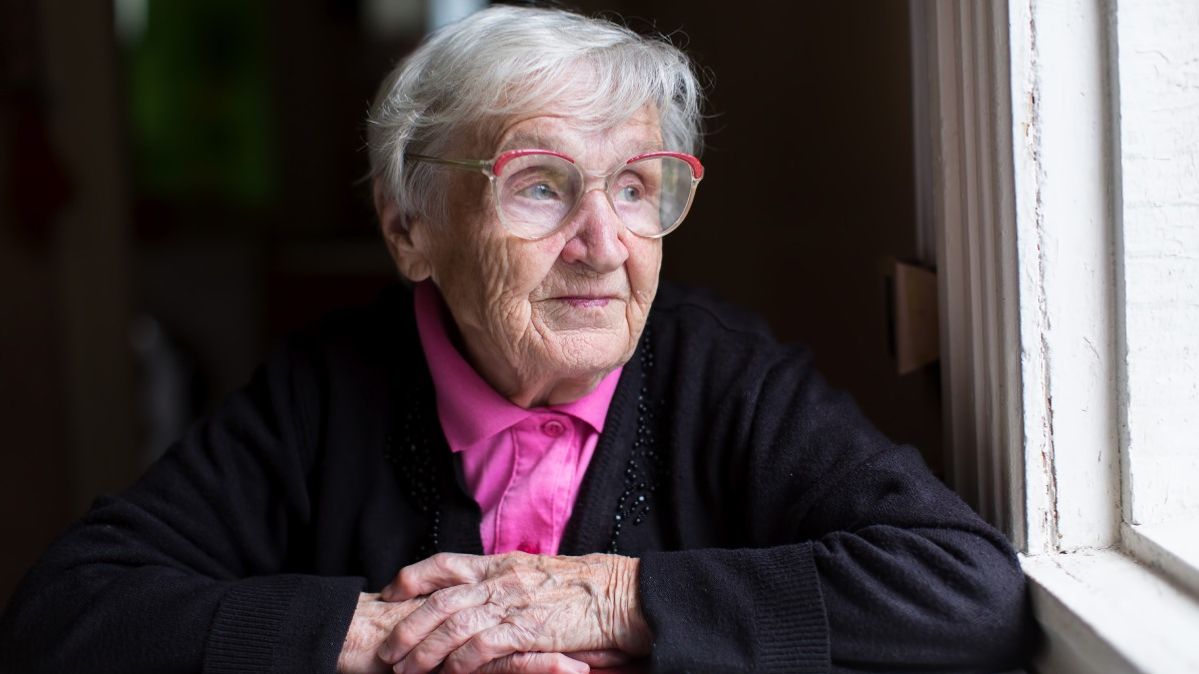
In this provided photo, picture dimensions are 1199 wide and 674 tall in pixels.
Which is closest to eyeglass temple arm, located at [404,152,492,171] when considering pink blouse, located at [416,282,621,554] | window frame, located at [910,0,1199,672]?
pink blouse, located at [416,282,621,554]

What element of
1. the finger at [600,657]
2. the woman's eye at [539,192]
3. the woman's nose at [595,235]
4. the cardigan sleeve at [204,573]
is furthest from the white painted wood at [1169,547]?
the cardigan sleeve at [204,573]

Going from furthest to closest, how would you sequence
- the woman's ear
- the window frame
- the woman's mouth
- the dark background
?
the dark background, the woman's ear, the woman's mouth, the window frame

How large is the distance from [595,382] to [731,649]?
18.6 inches

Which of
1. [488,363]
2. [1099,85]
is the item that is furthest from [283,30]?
[1099,85]

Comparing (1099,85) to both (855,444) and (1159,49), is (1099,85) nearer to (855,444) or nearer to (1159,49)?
(1159,49)

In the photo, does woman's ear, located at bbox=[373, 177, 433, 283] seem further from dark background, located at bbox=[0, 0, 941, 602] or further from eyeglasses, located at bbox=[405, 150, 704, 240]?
dark background, located at bbox=[0, 0, 941, 602]

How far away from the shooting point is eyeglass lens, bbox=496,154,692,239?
1.49m

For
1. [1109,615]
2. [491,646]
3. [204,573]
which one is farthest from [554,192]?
[1109,615]

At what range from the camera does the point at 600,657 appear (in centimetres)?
137

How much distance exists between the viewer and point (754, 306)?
2.69m

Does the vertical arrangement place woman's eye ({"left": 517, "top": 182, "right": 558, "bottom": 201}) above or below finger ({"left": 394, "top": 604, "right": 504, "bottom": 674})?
above

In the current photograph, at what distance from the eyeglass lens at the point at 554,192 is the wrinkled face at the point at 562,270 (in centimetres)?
2

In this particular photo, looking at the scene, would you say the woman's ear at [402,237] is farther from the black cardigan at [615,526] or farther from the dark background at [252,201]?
the dark background at [252,201]

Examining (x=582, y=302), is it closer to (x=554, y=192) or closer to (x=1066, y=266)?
(x=554, y=192)
